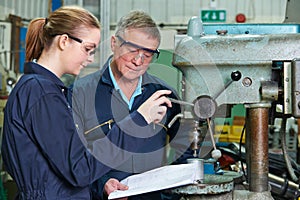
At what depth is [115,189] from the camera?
4.07 feet

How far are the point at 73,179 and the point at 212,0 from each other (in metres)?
3.67

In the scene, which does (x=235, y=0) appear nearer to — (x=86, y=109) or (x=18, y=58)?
(x=18, y=58)

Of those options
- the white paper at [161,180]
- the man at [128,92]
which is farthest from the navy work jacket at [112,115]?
the white paper at [161,180]

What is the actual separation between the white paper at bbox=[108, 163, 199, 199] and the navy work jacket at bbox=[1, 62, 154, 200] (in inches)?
3.8

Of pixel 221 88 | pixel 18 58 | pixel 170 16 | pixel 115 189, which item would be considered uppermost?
pixel 170 16

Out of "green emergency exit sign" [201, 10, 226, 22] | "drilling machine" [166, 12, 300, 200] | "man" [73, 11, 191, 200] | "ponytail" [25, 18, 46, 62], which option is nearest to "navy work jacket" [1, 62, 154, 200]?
"ponytail" [25, 18, 46, 62]

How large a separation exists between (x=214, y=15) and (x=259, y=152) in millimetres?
3321

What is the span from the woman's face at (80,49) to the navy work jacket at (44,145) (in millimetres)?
60

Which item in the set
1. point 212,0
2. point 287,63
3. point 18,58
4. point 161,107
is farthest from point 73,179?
point 212,0

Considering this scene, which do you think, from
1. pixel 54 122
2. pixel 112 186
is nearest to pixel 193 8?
pixel 112 186

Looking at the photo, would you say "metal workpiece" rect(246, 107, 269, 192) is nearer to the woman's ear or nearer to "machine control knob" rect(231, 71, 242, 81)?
"machine control knob" rect(231, 71, 242, 81)

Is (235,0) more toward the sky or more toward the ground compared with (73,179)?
more toward the sky

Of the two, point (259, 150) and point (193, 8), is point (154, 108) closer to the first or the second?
point (259, 150)

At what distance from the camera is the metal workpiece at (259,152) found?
43.5 inches
